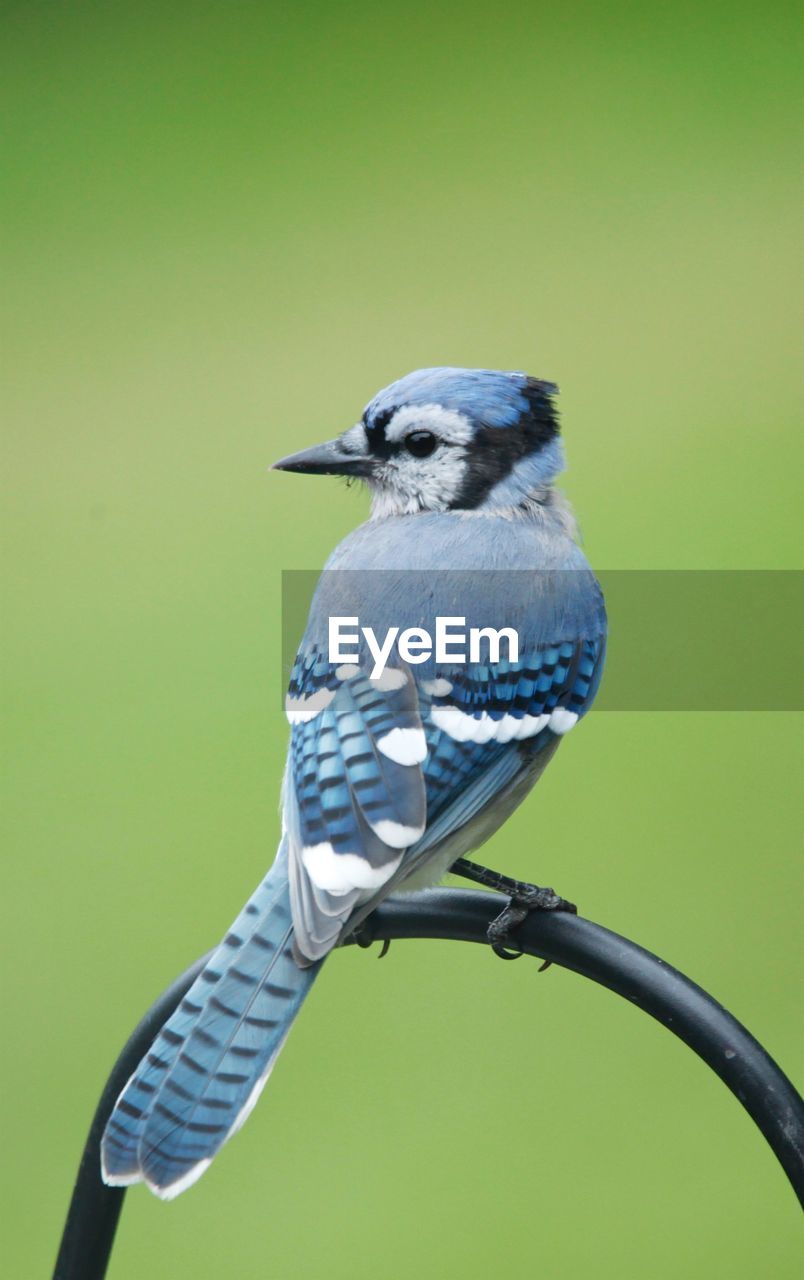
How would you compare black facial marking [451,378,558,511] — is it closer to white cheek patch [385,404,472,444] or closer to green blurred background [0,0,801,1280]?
white cheek patch [385,404,472,444]

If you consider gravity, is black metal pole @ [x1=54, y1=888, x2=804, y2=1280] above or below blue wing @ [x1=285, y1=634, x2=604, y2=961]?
below

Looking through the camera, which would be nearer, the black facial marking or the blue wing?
the blue wing

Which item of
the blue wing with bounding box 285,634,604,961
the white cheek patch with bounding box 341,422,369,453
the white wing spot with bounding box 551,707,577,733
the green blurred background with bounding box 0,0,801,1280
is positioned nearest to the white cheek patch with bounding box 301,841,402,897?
the blue wing with bounding box 285,634,604,961

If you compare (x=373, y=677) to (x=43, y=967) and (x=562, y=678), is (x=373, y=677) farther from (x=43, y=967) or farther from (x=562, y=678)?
(x=43, y=967)

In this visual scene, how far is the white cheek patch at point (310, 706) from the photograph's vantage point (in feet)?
4.35

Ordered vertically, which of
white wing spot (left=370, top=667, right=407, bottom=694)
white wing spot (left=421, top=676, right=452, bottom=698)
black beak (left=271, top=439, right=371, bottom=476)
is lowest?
white wing spot (left=421, top=676, right=452, bottom=698)

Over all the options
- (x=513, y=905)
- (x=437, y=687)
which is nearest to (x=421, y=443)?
(x=437, y=687)

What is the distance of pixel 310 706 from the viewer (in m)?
1.34

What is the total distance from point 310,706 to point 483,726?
0.15 m

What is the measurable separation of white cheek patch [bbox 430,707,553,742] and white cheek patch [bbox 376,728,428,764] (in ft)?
0.13

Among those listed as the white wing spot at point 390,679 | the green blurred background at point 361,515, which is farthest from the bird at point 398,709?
the green blurred background at point 361,515

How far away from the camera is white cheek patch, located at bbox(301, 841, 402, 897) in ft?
3.84

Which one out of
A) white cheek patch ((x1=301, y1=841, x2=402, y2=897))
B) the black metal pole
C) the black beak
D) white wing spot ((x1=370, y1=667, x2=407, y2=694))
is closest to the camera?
the black metal pole

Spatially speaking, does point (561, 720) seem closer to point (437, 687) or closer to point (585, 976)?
point (437, 687)
